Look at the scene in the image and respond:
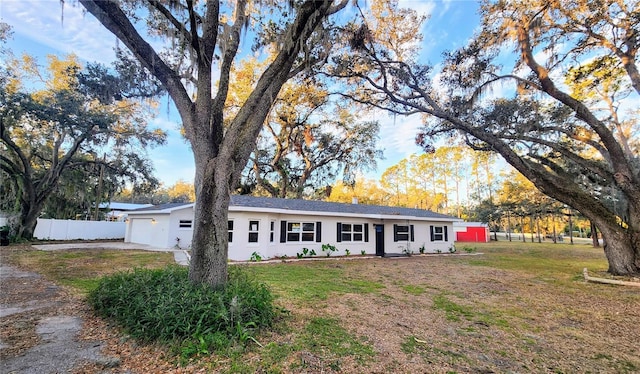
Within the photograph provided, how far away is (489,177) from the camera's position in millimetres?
39719

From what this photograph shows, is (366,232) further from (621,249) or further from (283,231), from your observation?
(621,249)

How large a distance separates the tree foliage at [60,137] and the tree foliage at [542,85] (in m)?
12.3

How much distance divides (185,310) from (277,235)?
9.60 metres

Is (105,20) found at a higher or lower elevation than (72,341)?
higher

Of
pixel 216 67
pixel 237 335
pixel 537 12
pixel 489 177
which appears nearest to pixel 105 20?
pixel 216 67

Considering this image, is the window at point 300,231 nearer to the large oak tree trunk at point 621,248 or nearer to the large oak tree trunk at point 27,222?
the large oak tree trunk at point 621,248

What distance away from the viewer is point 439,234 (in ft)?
63.0

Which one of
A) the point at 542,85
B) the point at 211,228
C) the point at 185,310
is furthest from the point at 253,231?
the point at 542,85

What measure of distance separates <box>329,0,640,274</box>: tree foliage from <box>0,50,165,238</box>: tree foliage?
12.3 metres

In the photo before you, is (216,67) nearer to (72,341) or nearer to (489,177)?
(72,341)

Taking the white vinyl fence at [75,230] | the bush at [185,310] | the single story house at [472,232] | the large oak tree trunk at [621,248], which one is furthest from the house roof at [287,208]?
the single story house at [472,232]

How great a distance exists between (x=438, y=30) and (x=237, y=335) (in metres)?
11.6

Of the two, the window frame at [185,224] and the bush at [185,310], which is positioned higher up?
the window frame at [185,224]

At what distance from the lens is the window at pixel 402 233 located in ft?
56.1
